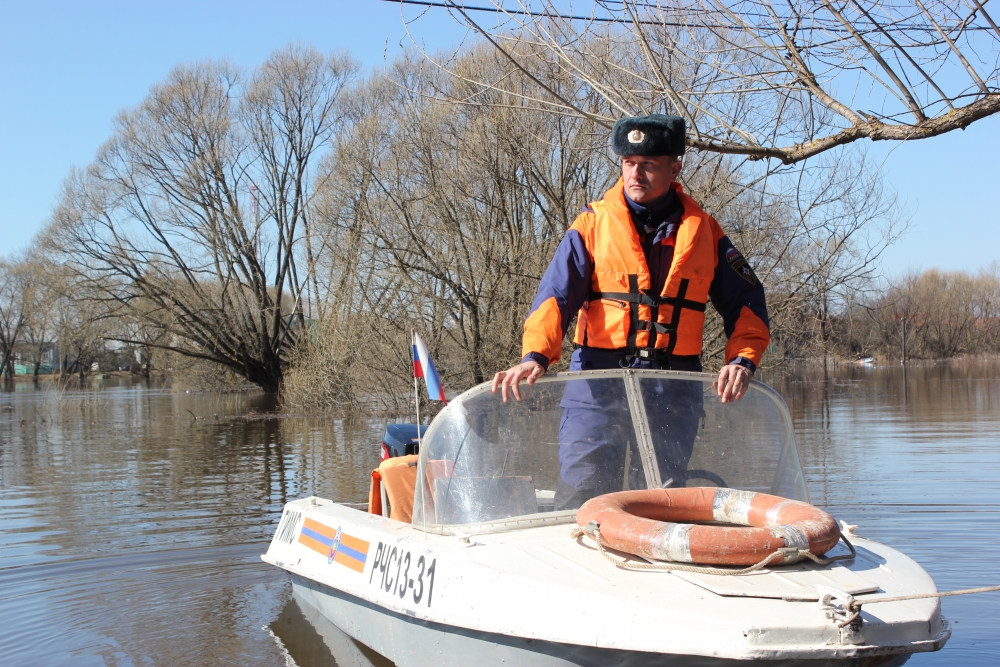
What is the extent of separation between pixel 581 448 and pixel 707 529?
0.80 meters

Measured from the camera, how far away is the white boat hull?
2.79m

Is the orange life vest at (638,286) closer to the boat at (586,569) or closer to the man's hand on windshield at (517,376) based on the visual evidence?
the boat at (586,569)

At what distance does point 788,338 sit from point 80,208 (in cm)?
2167

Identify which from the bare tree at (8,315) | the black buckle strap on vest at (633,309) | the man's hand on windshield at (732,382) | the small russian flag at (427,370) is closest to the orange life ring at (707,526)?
the man's hand on windshield at (732,382)

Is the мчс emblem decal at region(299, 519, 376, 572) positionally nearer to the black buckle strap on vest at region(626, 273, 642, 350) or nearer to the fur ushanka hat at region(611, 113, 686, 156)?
the black buckle strap on vest at region(626, 273, 642, 350)

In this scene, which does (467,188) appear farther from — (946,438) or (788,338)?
(946,438)

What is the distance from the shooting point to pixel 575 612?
307 cm

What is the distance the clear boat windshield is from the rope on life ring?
0.22 m

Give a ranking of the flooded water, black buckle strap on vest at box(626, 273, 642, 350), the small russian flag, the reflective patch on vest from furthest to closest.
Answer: the small russian flag → the flooded water → the reflective patch on vest → black buckle strap on vest at box(626, 273, 642, 350)

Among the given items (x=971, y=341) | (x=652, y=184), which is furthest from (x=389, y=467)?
(x=971, y=341)

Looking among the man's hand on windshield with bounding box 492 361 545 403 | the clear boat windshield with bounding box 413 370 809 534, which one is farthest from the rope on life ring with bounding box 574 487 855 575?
the man's hand on windshield with bounding box 492 361 545 403

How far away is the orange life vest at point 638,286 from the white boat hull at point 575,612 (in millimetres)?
898

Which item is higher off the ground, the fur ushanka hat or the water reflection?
the fur ushanka hat

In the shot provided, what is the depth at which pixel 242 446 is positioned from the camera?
597 inches
